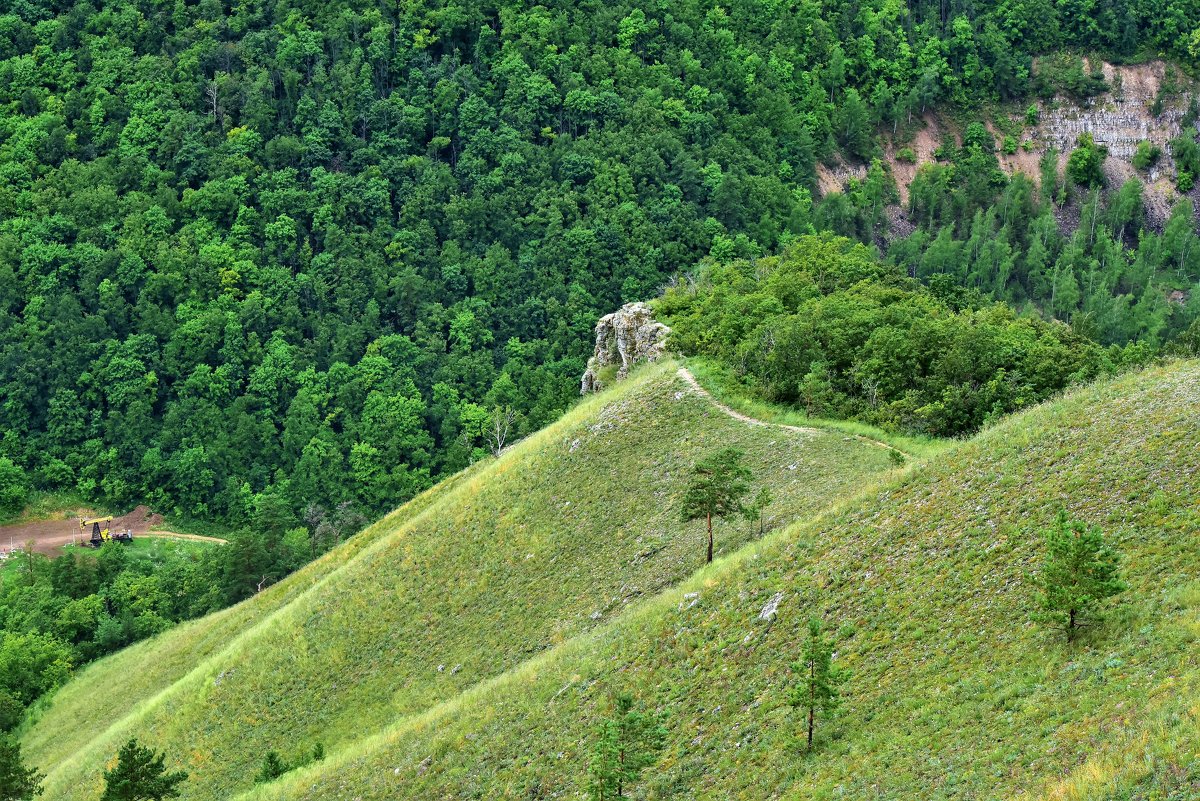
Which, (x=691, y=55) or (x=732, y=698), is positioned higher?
(x=691, y=55)

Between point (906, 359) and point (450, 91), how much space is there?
104854 mm

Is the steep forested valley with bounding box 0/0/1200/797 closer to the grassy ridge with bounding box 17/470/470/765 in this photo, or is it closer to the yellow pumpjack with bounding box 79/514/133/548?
the yellow pumpjack with bounding box 79/514/133/548

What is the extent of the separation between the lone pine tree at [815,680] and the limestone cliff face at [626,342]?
46705 millimetres

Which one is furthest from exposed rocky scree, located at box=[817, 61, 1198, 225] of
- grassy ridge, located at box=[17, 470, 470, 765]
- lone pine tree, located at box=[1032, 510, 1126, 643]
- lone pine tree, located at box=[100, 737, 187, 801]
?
lone pine tree, located at box=[1032, 510, 1126, 643]

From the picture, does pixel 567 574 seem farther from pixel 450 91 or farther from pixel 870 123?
pixel 870 123

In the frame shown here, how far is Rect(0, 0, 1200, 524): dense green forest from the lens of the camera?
133750mm

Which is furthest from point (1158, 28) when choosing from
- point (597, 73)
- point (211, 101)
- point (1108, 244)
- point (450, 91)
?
point (211, 101)

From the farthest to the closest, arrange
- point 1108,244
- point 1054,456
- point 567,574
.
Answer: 1. point 1108,244
2. point 567,574
3. point 1054,456

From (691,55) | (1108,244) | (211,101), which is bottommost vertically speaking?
(1108,244)

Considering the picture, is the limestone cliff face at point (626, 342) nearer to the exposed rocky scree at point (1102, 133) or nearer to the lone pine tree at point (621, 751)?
the lone pine tree at point (621, 751)

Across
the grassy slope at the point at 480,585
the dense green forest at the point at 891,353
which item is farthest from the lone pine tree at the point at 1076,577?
the dense green forest at the point at 891,353

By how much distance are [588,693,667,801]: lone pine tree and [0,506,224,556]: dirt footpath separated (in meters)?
101

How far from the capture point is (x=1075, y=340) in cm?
6556

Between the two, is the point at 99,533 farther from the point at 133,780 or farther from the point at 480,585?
the point at 133,780
